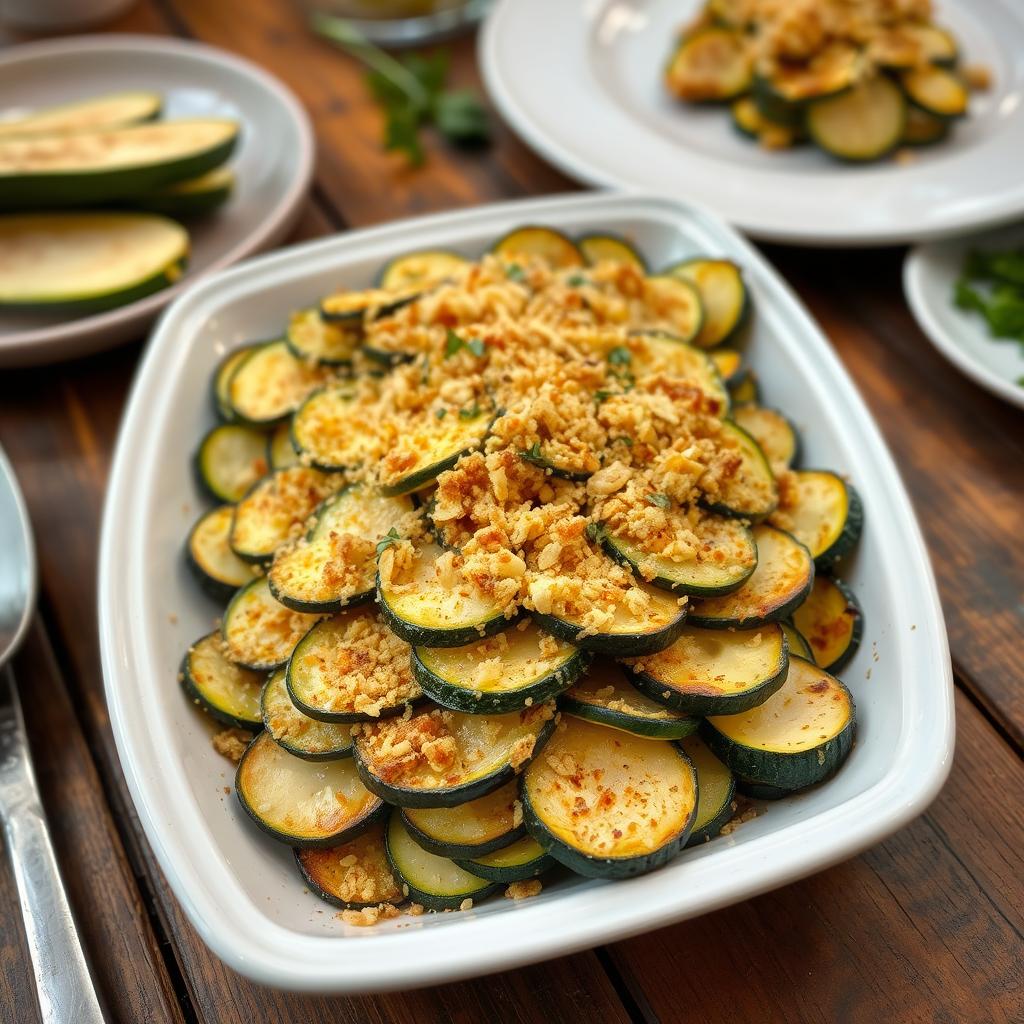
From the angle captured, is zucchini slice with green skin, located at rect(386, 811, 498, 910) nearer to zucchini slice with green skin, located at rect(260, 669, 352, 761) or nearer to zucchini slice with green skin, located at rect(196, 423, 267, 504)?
zucchini slice with green skin, located at rect(260, 669, 352, 761)

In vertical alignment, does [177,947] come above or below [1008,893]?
below

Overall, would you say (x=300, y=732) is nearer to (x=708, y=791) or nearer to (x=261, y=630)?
(x=261, y=630)

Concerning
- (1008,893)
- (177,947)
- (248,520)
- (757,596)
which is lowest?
(177,947)

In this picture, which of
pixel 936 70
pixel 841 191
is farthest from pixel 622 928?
pixel 936 70

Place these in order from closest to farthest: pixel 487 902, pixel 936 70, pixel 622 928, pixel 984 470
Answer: pixel 622 928 < pixel 487 902 < pixel 984 470 < pixel 936 70

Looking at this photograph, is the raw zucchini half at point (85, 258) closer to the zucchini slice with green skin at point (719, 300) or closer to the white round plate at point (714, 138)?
the white round plate at point (714, 138)

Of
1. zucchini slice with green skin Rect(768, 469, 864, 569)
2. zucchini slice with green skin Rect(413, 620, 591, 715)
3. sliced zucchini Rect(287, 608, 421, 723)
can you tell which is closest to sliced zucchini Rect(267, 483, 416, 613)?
sliced zucchini Rect(287, 608, 421, 723)

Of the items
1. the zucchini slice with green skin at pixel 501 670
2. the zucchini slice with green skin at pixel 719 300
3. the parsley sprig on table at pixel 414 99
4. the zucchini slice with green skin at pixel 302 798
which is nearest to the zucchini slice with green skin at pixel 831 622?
the zucchini slice with green skin at pixel 501 670

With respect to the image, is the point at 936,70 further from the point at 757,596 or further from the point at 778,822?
the point at 778,822
